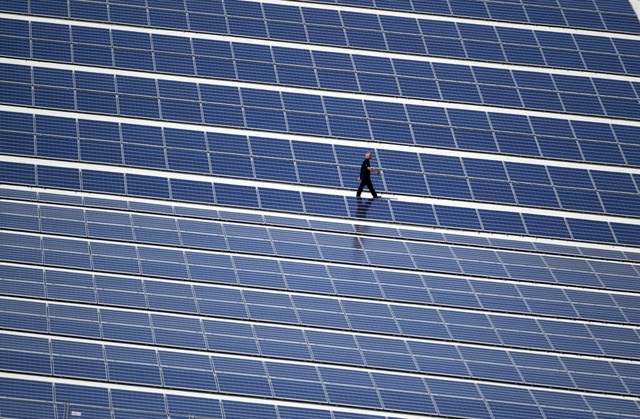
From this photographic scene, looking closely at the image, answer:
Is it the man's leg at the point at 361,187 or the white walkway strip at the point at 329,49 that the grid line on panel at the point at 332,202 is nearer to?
the man's leg at the point at 361,187

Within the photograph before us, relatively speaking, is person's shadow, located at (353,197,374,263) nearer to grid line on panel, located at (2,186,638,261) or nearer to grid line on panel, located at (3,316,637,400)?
grid line on panel, located at (2,186,638,261)

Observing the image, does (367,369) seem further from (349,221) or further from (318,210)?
(318,210)

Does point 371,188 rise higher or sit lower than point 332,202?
higher

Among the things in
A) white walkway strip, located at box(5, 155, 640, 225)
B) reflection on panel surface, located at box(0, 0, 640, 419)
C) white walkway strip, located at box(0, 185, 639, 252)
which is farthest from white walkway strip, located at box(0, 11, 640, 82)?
white walkway strip, located at box(0, 185, 639, 252)

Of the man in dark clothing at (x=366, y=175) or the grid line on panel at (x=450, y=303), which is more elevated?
the man in dark clothing at (x=366, y=175)

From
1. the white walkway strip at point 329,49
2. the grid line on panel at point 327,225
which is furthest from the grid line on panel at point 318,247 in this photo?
the white walkway strip at point 329,49

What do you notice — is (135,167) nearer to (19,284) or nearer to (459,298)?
(19,284)

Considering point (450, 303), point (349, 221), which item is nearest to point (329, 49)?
point (349, 221)

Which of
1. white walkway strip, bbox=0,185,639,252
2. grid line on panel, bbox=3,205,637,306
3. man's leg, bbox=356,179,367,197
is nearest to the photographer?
grid line on panel, bbox=3,205,637,306
